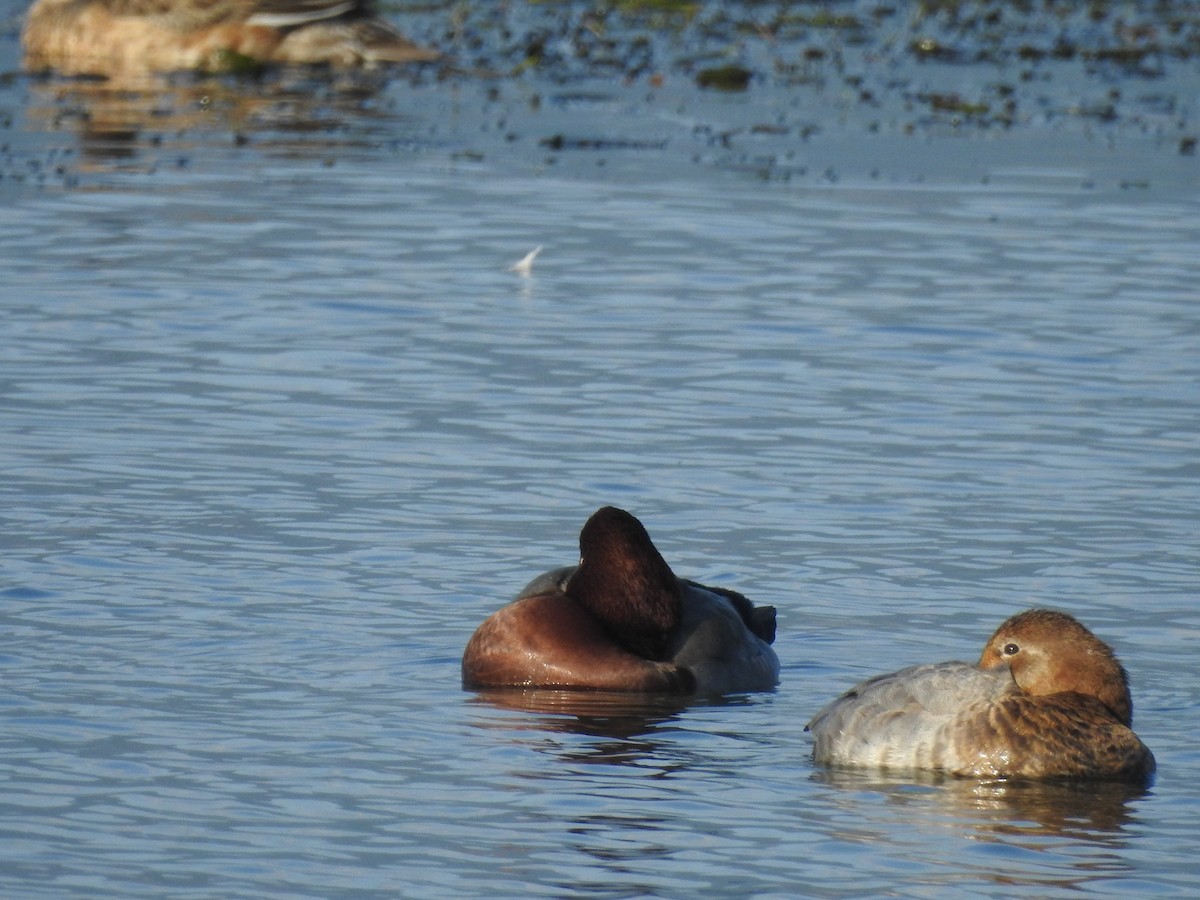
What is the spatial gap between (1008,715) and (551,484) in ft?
12.9

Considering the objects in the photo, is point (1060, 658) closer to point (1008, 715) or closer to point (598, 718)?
point (1008, 715)

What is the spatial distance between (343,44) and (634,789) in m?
19.9

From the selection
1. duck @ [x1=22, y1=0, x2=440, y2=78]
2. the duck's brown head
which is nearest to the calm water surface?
the duck's brown head

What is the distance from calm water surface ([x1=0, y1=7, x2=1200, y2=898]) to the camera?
7348mm

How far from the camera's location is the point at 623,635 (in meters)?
9.18

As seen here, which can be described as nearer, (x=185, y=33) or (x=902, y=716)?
(x=902, y=716)

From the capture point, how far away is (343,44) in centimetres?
2669

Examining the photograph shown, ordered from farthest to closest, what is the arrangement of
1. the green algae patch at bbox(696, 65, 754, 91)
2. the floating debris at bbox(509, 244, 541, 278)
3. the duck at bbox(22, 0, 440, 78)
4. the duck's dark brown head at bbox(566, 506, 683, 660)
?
the duck at bbox(22, 0, 440, 78) → the green algae patch at bbox(696, 65, 754, 91) → the floating debris at bbox(509, 244, 541, 278) → the duck's dark brown head at bbox(566, 506, 683, 660)

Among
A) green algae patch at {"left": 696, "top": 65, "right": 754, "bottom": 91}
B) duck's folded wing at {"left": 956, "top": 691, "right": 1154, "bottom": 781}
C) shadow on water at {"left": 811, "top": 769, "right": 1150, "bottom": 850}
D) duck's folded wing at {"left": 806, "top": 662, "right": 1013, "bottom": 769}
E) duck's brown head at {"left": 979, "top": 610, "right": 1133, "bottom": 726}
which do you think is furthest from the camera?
green algae patch at {"left": 696, "top": 65, "right": 754, "bottom": 91}

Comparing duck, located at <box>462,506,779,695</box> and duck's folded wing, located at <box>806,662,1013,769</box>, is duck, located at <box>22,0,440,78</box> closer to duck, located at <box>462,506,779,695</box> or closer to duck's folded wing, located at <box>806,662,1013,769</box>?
duck, located at <box>462,506,779,695</box>

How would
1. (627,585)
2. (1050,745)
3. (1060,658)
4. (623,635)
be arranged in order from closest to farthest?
(1050,745), (1060,658), (627,585), (623,635)

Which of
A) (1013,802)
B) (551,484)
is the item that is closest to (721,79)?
(551,484)

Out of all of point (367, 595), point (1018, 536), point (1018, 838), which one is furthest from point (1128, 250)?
point (1018, 838)

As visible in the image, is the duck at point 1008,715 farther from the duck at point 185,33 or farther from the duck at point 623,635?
the duck at point 185,33
